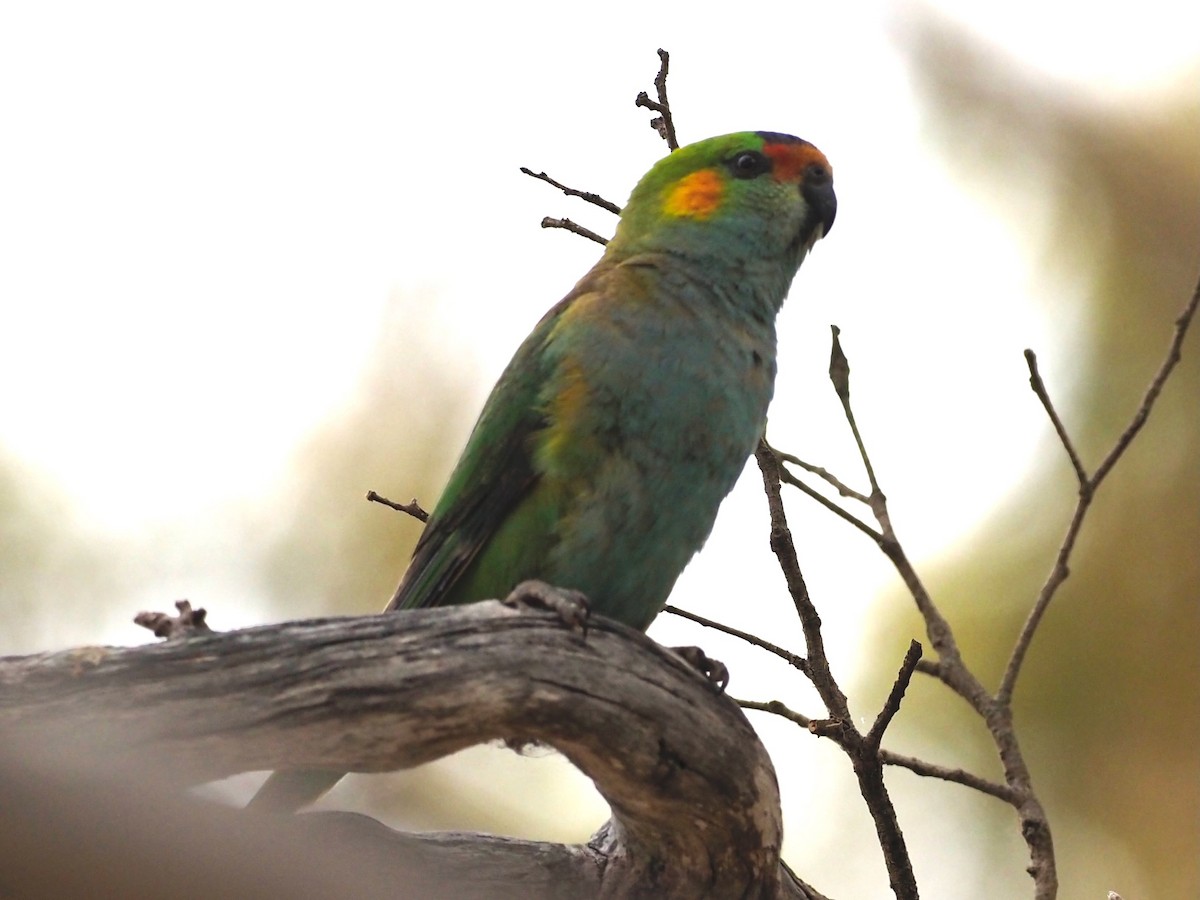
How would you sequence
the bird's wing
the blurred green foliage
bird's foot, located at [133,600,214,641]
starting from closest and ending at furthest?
bird's foot, located at [133,600,214,641] < the bird's wing < the blurred green foliage

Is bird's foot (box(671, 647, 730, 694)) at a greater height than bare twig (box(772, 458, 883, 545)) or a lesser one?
lesser

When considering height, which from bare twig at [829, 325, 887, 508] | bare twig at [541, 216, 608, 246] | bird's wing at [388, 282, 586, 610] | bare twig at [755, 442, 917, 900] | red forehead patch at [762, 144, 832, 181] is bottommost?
bare twig at [755, 442, 917, 900]

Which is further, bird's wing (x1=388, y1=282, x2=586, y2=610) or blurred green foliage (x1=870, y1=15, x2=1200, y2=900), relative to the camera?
blurred green foliage (x1=870, y1=15, x2=1200, y2=900)

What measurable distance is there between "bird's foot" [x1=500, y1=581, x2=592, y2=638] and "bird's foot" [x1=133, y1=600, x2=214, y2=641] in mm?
732

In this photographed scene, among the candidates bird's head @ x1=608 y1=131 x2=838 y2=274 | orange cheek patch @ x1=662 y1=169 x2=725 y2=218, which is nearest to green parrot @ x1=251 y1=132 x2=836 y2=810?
bird's head @ x1=608 y1=131 x2=838 y2=274

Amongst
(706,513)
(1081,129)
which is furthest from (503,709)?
(1081,129)

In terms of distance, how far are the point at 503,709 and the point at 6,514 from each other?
21.8 ft

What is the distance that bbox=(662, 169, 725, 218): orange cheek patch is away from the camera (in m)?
4.80

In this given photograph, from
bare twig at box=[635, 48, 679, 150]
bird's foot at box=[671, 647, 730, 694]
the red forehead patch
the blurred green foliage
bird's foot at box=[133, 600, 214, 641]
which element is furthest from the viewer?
the blurred green foliage

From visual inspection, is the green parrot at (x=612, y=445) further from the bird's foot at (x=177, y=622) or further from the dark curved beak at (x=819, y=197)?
the bird's foot at (x=177, y=622)

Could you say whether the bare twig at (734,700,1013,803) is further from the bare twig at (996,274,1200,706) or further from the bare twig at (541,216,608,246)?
the bare twig at (541,216,608,246)

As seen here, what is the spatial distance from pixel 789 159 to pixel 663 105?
56cm

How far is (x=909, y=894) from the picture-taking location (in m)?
3.48

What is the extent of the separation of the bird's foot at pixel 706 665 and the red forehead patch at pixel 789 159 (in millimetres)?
2028
